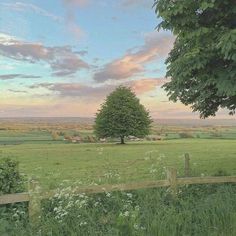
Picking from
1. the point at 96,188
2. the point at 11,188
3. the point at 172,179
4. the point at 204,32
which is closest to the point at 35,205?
the point at 11,188

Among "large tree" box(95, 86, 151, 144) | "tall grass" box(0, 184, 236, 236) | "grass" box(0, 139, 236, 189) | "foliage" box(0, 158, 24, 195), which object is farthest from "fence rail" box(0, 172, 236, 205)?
"large tree" box(95, 86, 151, 144)

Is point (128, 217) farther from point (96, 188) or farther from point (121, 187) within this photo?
point (121, 187)

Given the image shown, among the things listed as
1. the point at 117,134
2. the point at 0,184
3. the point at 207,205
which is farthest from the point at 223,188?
the point at 117,134

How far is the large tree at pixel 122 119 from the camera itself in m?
78.8

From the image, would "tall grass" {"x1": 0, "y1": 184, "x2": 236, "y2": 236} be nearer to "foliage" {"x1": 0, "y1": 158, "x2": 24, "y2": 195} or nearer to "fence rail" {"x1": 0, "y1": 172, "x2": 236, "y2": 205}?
"fence rail" {"x1": 0, "y1": 172, "x2": 236, "y2": 205}

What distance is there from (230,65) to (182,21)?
5.66 ft

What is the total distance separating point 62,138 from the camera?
98188mm

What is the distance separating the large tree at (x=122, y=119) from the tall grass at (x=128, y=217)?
67293mm

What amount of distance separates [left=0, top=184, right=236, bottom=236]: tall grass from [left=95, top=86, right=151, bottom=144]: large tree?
67.3 meters

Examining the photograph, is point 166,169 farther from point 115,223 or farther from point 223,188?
point 115,223

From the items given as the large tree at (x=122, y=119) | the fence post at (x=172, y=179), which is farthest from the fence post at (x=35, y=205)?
the large tree at (x=122, y=119)

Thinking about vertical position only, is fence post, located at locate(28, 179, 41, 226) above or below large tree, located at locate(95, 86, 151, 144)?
below

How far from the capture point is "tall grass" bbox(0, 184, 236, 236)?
8.80 meters

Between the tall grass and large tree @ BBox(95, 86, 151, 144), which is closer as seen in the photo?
the tall grass
